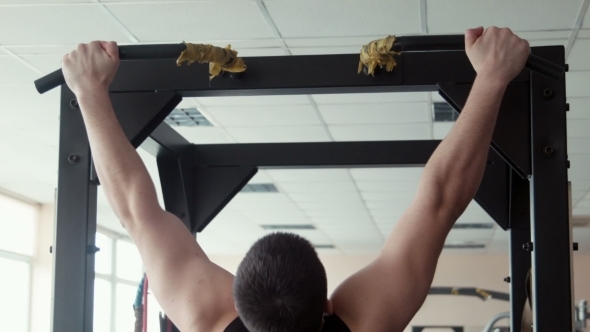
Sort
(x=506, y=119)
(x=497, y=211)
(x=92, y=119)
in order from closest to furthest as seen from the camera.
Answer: (x=92, y=119), (x=506, y=119), (x=497, y=211)

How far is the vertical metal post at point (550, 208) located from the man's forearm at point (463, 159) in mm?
257

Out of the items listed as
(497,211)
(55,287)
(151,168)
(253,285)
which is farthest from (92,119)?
(151,168)

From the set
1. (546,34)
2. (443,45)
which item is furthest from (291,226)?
(443,45)

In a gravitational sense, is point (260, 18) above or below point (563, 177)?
above

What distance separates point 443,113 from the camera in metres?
5.09

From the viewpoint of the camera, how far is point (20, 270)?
335 inches

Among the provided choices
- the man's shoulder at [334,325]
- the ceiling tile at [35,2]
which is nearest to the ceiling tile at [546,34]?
the ceiling tile at [35,2]

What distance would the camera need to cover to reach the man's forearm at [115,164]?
4.53 ft

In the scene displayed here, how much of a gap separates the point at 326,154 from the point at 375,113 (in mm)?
2917

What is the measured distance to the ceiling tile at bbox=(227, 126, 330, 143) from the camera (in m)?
5.56

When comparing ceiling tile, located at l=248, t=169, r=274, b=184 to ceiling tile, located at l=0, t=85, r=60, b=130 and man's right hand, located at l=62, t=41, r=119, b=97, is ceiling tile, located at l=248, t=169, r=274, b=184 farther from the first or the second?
man's right hand, located at l=62, t=41, r=119, b=97

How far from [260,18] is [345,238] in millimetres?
7903

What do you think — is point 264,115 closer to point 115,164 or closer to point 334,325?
point 115,164

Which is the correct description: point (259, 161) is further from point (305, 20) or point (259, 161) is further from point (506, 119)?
point (305, 20)
